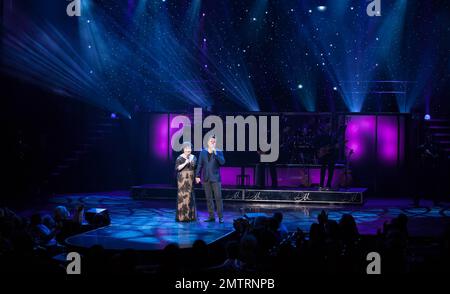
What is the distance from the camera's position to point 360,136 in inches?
669

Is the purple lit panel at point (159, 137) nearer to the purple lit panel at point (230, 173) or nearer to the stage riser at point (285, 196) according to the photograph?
the purple lit panel at point (230, 173)

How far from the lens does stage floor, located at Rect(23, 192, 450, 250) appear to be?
8.73 m

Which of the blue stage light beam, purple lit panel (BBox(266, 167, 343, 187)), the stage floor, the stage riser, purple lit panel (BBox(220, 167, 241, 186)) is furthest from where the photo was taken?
the blue stage light beam

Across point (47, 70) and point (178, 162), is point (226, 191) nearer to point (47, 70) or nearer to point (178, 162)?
point (178, 162)

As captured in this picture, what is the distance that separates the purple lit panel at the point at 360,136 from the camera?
16906mm

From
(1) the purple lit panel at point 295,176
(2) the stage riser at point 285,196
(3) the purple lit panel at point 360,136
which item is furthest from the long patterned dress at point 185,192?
(3) the purple lit panel at point 360,136

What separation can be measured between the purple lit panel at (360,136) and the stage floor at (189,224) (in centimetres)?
172

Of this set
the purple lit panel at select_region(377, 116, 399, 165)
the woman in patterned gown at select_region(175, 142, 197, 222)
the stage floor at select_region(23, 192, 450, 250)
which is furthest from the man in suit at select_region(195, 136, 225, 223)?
the purple lit panel at select_region(377, 116, 399, 165)

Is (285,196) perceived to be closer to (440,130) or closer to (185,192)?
(185,192)

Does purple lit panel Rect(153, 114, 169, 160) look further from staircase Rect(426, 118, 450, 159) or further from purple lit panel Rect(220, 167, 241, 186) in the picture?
staircase Rect(426, 118, 450, 159)

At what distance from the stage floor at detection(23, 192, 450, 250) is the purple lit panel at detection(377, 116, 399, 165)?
5.16 feet

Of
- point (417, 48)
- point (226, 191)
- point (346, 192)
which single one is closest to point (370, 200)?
point (346, 192)

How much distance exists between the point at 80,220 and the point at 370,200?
29.2 feet

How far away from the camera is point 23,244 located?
5453mm
